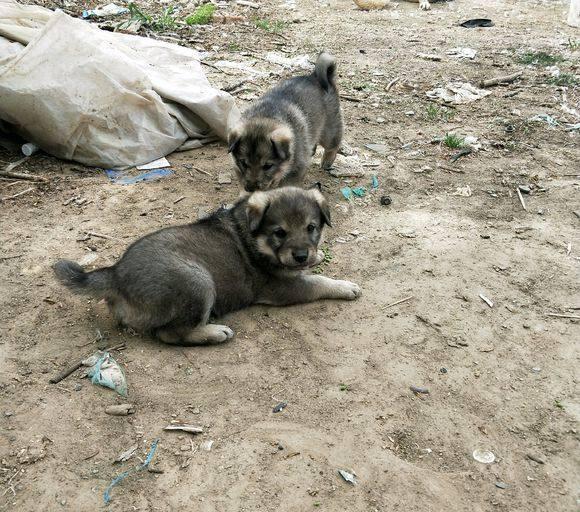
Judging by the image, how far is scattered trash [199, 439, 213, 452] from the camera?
3.75 meters

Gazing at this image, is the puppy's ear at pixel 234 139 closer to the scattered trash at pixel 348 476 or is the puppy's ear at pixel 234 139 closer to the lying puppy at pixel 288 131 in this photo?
the lying puppy at pixel 288 131

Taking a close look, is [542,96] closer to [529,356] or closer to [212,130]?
[212,130]

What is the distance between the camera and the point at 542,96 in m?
9.32

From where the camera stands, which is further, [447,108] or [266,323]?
[447,108]

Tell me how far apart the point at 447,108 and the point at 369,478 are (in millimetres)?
6723

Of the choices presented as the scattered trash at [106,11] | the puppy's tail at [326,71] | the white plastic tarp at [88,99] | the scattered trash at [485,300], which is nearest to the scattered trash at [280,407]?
the scattered trash at [485,300]

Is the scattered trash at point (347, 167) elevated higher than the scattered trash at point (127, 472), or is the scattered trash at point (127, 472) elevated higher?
the scattered trash at point (347, 167)

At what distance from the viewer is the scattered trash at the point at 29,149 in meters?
7.30

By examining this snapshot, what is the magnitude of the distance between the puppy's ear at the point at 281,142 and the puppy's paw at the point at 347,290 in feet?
6.10

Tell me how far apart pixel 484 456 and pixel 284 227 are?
7.45 feet

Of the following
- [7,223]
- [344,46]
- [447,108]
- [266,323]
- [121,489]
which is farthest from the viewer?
[344,46]

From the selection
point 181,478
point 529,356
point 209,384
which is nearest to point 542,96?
point 529,356

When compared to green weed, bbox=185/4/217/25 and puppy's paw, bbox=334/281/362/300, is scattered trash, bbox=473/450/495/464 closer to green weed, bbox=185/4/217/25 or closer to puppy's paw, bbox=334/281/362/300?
puppy's paw, bbox=334/281/362/300

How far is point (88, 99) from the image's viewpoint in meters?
6.93
